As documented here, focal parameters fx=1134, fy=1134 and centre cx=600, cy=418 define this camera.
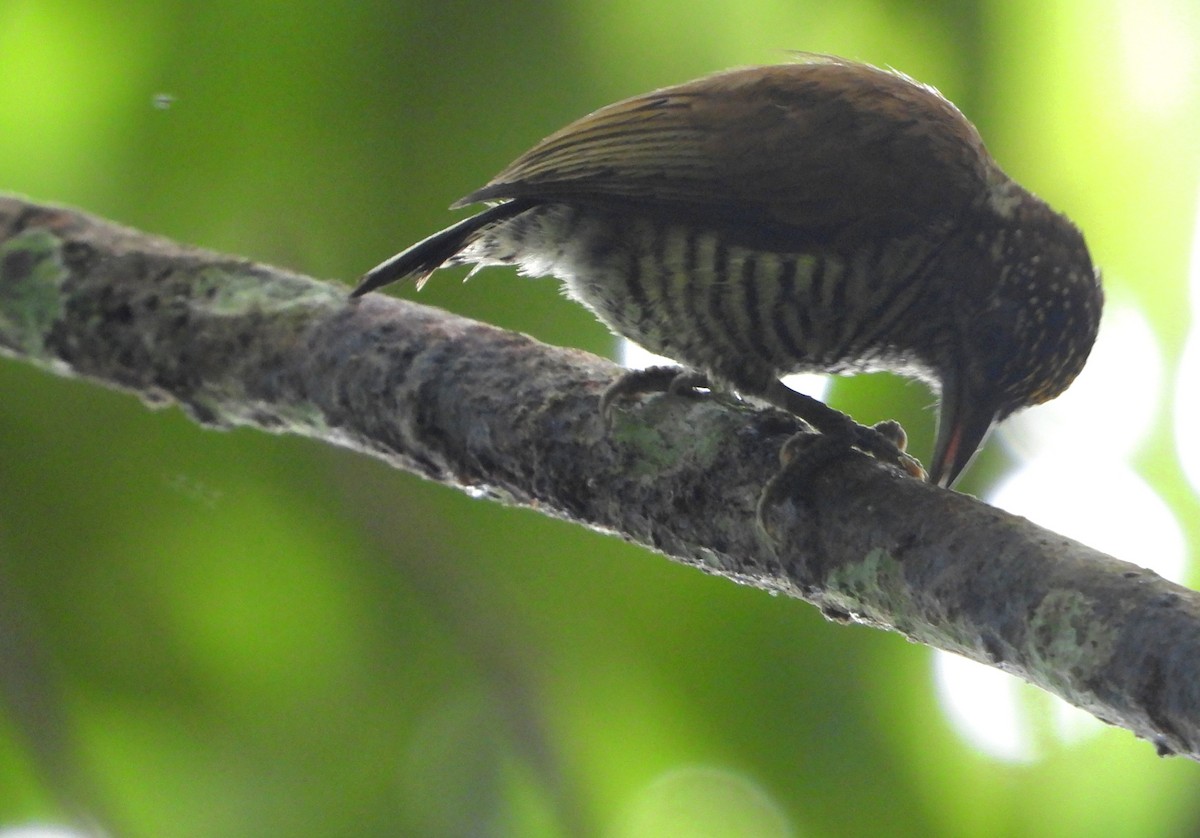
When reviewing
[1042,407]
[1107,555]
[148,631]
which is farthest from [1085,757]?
[148,631]

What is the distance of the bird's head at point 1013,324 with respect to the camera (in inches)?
88.0

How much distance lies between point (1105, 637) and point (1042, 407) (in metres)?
1.53

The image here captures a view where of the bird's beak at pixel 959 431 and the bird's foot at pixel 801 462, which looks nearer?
the bird's foot at pixel 801 462

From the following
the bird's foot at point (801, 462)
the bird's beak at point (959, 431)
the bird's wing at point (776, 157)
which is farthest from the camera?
the bird's beak at point (959, 431)

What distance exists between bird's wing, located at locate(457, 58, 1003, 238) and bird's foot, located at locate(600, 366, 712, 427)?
30 centimetres

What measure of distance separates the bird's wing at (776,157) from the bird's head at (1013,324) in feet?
0.44

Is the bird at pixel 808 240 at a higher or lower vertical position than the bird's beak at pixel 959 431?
higher

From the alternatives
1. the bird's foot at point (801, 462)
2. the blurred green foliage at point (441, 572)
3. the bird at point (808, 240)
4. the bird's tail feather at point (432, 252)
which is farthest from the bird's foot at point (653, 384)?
the blurred green foliage at point (441, 572)

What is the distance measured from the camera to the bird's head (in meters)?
2.24

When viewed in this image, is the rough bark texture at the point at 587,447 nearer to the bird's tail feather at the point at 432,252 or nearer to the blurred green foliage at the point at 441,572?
the bird's tail feather at the point at 432,252

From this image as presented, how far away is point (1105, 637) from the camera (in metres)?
1.11

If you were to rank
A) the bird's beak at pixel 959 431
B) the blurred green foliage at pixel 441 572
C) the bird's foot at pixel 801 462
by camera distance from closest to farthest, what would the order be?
the bird's foot at pixel 801 462 < the bird's beak at pixel 959 431 < the blurred green foliage at pixel 441 572

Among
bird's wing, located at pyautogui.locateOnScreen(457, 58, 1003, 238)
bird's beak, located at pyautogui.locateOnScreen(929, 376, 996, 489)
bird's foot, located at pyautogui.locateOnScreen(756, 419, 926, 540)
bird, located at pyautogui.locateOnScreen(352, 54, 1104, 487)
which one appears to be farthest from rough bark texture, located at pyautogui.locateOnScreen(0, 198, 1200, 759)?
bird's beak, located at pyautogui.locateOnScreen(929, 376, 996, 489)

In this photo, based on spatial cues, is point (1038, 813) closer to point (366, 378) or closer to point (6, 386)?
point (366, 378)
